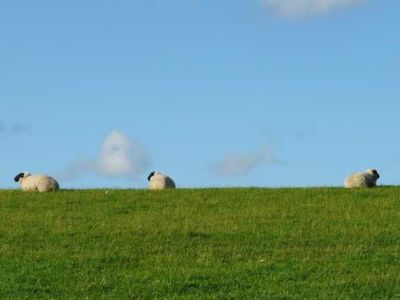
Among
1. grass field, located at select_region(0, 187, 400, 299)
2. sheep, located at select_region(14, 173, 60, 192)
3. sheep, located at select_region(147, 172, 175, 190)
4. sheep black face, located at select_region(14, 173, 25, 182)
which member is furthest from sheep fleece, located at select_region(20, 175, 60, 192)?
sheep, located at select_region(147, 172, 175, 190)

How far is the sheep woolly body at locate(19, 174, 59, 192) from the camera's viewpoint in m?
45.4

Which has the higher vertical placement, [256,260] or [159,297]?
[256,260]

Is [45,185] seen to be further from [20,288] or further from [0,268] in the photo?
[20,288]

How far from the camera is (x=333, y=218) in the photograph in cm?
3612

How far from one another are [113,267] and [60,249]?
3.88 m

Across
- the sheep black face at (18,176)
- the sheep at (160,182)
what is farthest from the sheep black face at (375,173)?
the sheep black face at (18,176)

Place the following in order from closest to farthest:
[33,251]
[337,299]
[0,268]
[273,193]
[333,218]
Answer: [337,299] → [0,268] → [33,251] → [333,218] → [273,193]

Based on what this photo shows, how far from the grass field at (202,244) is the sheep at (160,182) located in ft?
6.92

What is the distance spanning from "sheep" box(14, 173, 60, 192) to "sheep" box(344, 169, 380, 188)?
42.2 ft

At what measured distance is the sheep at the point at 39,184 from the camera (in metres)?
45.4

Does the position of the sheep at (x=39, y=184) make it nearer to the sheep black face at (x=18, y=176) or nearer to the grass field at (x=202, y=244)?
the grass field at (x=202, y=244)

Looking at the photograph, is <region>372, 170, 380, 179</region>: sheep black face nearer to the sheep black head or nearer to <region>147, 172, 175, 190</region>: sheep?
the sheep black head

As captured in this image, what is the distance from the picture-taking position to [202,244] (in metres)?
30.7

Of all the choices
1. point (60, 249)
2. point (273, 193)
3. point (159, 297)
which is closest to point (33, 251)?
point (60, 249)
